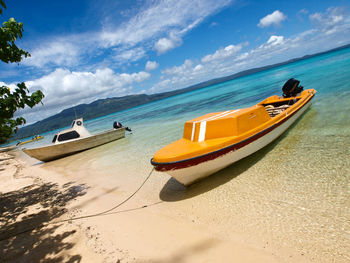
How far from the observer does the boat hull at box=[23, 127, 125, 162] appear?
1421 centimetres

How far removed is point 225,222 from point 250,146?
2861 millimetres

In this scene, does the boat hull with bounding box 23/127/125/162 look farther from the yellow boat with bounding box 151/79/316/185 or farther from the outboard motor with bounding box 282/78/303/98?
the outboard motor with bounding box 282/78/303/98

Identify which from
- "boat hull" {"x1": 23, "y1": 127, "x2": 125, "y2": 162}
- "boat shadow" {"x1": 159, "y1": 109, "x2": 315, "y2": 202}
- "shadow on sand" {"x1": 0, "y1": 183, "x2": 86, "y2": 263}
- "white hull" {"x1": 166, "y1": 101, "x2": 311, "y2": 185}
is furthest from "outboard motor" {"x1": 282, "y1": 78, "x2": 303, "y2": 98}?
"boat hull" {"x1": 23, "y1": 127, "x2": 125, "y2": 162}

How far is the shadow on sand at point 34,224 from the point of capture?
364 cm

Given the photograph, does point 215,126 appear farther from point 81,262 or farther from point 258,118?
point 81,262

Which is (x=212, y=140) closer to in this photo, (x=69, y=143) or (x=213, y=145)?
(x=213, y=145)

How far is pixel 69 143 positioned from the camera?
48.8ft

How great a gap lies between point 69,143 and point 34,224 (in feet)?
36.6

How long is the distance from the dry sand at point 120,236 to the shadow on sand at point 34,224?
2cm

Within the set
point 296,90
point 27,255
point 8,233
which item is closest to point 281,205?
point 27,255

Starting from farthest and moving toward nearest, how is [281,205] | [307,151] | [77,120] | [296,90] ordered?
1. [77,120]
2. [296,90]
3. [307,151]
4. [281,205]

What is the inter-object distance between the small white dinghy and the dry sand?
9.05 meters

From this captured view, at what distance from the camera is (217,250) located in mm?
3141

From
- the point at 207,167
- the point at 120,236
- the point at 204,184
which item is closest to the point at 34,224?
the point at 120,236
